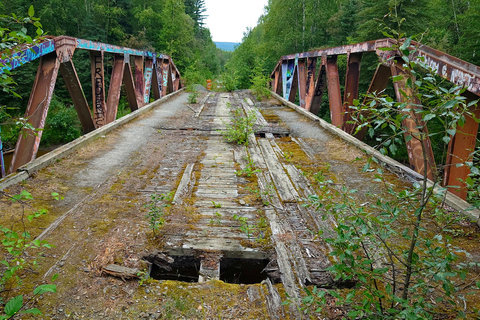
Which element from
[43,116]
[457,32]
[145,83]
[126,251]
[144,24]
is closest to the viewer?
[126,251]

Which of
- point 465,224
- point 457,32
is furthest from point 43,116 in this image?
point 457,32

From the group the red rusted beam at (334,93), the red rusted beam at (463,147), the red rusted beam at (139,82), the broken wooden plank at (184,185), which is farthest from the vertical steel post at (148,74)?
the red rusted beam at (463,147)

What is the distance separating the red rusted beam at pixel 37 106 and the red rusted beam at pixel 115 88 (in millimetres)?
2150

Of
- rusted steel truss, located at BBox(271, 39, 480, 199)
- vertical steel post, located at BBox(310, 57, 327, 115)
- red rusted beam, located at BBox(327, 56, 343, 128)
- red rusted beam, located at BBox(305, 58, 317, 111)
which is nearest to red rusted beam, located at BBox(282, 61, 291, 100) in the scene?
rusted steel truss, located at BBox(271, 39, 480, 199)

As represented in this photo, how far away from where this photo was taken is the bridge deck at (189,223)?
2.04m

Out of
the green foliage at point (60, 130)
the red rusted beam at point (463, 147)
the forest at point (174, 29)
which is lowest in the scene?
the green foliage at point (60, 130)

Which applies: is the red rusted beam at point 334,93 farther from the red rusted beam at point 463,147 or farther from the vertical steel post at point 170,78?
the vertical steel post at point 170,78

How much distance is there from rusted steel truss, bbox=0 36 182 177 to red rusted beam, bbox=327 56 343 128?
15.3 feet

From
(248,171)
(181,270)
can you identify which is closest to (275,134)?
(248,171)

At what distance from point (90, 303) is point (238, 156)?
335 centimetres

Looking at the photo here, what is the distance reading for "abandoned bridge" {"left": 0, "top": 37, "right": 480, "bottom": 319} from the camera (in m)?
2.09

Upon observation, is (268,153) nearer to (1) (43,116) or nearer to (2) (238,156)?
(2) (238,156)

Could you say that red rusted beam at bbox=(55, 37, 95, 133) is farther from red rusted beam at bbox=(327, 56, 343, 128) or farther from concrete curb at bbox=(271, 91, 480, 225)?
red rusted beam at bbox=(327, 56, 343, 128)

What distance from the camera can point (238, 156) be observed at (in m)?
5.04
